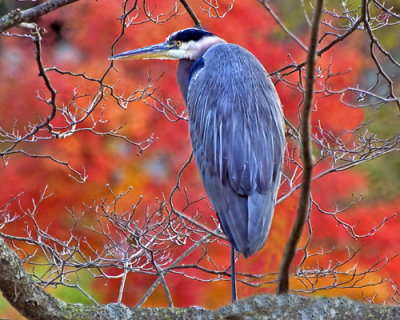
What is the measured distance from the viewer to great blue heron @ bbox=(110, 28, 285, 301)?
246 centimetres

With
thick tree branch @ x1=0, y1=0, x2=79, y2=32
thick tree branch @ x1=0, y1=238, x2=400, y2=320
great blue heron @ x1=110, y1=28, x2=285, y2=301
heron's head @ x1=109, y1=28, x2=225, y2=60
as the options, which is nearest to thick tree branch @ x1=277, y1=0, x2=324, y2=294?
thick tree branch @ x1=0, y1=238, x2=400, y2=320

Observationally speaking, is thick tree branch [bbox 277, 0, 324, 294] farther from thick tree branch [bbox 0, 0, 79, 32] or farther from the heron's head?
the heron's head

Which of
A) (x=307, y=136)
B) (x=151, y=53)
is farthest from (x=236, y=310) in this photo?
(x=151, y=53)

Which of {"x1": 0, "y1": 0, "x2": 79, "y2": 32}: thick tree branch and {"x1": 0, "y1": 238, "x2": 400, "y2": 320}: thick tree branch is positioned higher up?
{"x1": 0, "y1": 0, "x2": 79, "y2": 32}: thick tree branch

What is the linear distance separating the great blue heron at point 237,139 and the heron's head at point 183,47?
0.18 meters

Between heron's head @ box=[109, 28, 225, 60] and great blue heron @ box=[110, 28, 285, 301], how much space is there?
183mm

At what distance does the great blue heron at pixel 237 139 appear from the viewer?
246 cm

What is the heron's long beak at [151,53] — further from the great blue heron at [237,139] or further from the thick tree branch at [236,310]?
the thick tree branch at [236,310]

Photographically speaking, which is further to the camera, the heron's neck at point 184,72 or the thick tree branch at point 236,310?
the heron's neck at point 184,72

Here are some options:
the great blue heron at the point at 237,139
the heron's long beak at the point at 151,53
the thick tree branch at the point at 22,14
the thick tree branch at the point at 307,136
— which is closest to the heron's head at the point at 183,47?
the heron's long beak at the point at 151,53

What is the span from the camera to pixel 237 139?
8.59 ft

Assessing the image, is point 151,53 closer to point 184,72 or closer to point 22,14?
point 184,72

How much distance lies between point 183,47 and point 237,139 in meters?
0.96

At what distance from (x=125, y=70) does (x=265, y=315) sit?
365 cm
